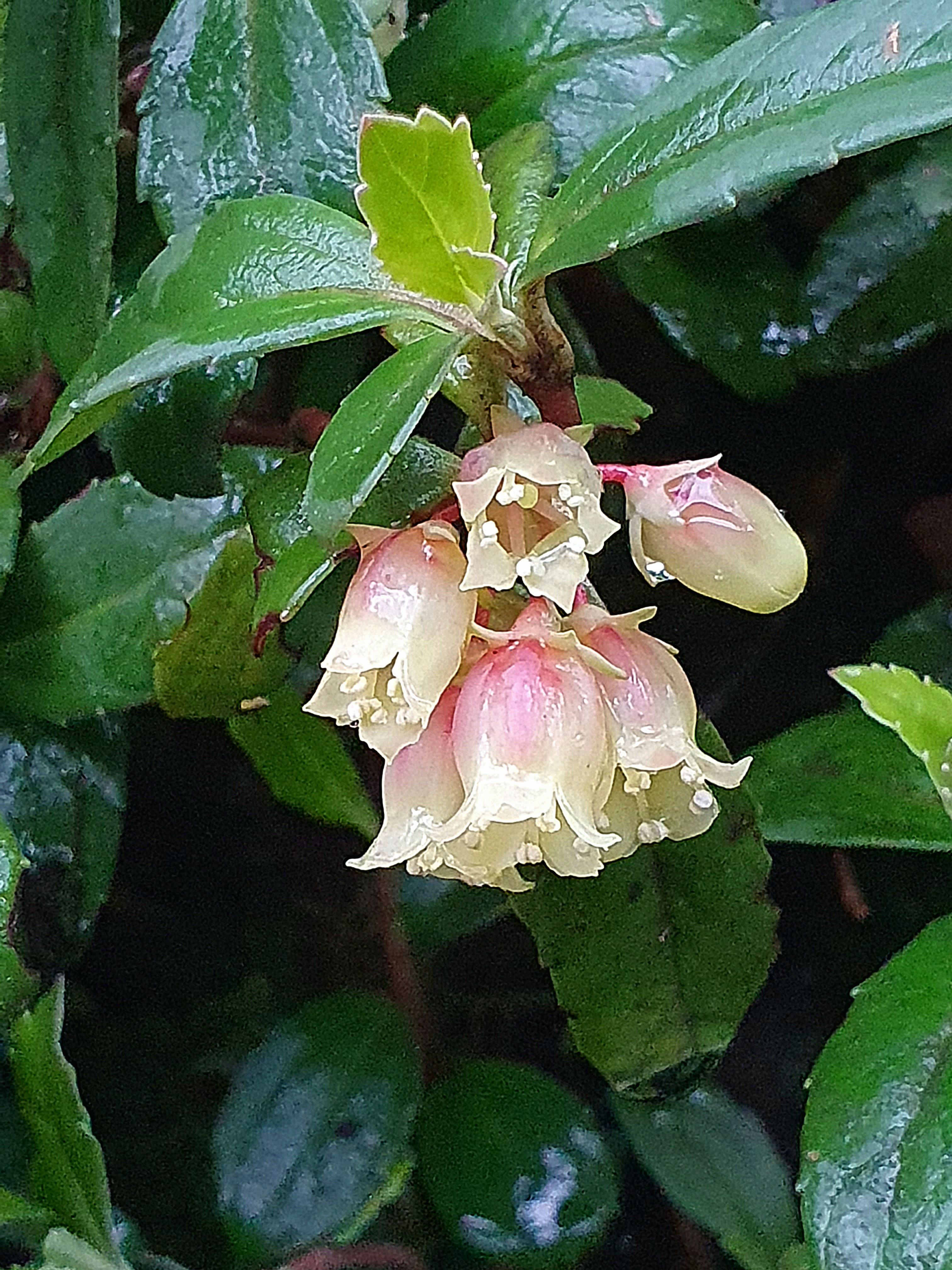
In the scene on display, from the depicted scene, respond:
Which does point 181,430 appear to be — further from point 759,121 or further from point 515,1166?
point 515,1166

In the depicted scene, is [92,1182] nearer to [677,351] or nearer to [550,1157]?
[550,1157]

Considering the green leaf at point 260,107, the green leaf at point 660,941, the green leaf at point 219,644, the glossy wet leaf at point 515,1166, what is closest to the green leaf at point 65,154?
the green leaf at point 260,107

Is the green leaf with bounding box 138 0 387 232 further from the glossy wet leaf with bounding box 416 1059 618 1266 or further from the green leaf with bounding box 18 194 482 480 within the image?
the glossy wet leaf with bounding box 416 1059 618 1266

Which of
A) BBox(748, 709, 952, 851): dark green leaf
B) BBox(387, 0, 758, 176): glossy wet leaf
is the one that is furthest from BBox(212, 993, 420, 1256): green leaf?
BBox(387, 0, 758, 176): glossy wet leaf

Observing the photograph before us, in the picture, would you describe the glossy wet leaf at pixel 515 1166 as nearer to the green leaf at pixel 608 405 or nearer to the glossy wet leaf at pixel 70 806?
the glossy wet leaf at pixel 70 806

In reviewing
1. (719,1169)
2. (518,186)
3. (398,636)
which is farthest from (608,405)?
(719,1169)
